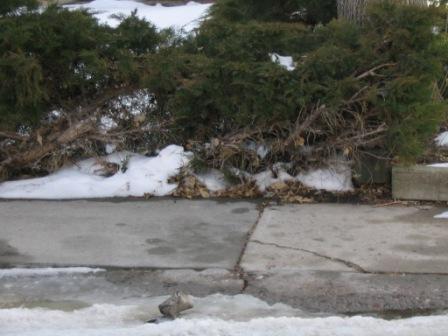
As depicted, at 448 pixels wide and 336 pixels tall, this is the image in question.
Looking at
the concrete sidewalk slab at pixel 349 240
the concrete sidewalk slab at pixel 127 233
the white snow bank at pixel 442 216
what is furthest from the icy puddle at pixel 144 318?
the white snow bank at pixel 442 216

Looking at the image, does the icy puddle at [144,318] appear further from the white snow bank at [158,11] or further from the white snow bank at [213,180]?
the white snow bank at [158,11]

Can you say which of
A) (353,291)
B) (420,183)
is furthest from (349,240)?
(420,183)

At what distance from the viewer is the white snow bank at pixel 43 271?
16.5 ft

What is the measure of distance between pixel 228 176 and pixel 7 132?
2.17m

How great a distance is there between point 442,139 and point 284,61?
1859 millimetres

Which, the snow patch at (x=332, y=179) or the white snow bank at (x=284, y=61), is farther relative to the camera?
the snow patch at (x=332, y=179)

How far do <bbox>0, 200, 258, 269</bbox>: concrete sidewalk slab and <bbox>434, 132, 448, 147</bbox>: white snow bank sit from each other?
81.6 inches

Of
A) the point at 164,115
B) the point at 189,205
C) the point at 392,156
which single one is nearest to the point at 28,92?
the point at 164,115

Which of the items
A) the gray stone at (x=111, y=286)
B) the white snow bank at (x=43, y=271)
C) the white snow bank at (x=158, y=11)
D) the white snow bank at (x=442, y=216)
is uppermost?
the white snow bank at (x=158, y=11)

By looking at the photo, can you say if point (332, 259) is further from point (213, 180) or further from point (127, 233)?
point (213, 180)

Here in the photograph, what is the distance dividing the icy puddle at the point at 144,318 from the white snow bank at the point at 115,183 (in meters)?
2.12

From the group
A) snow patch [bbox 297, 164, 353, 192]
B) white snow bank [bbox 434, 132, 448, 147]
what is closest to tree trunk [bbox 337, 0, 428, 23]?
white snow bank [bbox 434, 132, 448, 147]

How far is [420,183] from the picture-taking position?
655 centimetres

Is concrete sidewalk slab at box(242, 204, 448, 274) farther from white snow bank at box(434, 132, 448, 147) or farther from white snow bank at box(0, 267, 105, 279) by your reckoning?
white snow bank at box(434, 132, 448, 147)
